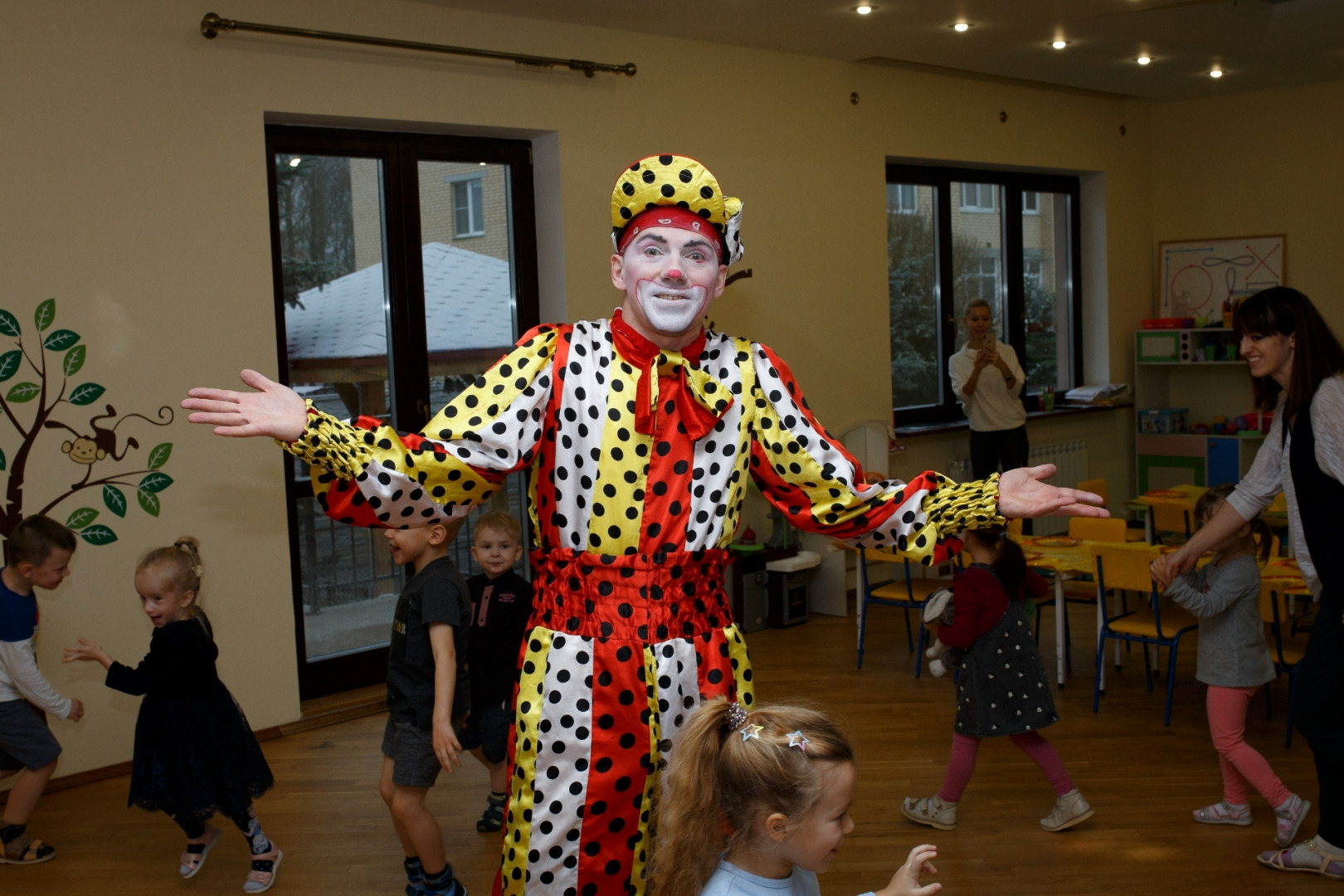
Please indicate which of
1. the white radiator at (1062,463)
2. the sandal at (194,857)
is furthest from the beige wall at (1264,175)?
the sandal at (194,857)

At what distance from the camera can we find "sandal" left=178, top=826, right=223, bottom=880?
356 cm

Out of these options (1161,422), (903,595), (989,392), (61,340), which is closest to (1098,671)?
(903,595)

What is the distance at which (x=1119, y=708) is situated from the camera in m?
4.84

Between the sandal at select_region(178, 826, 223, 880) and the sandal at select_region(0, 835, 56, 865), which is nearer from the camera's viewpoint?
the sandal at select_region(178, 826, 223, 880)

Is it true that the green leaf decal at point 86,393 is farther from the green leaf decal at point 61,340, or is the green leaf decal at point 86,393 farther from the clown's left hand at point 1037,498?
the clown's left hand at point 1037,498

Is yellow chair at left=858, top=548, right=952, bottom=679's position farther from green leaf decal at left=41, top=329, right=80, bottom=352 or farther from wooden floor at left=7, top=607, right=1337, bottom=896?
green leaf decal at left=41, top=329, right=80, bottom=352

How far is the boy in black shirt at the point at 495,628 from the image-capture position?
11.4 feet

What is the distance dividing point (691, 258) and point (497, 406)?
0.43m

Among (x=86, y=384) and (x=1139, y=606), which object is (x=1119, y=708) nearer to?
(x=1139, y=606)

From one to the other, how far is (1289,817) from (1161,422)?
5.56 m

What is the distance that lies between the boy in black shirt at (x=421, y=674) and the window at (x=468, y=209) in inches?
101

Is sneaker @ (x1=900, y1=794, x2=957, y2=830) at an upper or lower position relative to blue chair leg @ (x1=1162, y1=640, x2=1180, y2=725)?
lower

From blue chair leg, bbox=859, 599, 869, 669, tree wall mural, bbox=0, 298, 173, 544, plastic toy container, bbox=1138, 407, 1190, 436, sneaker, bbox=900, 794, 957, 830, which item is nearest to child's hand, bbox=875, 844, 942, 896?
sneaker, bbox=900, 794, 957, 830

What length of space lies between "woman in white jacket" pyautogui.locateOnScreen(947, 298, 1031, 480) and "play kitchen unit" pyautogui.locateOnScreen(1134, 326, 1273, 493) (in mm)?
1877
